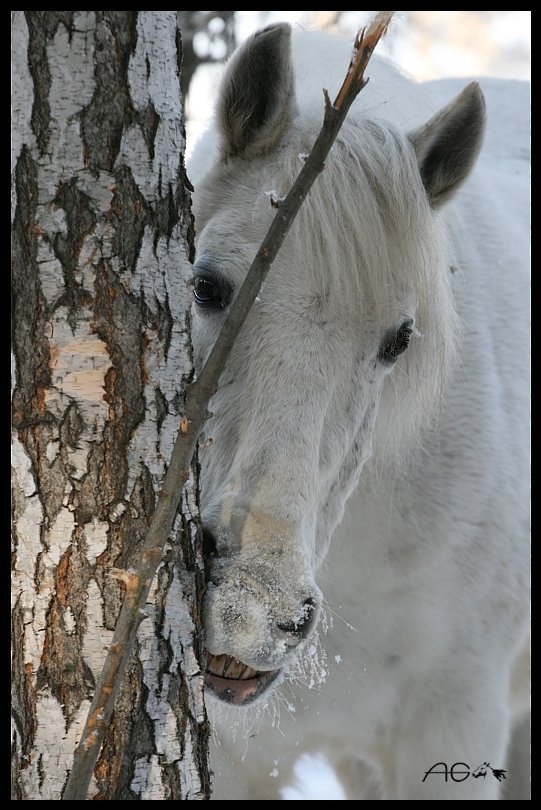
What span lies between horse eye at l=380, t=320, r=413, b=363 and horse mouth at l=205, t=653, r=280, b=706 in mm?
751

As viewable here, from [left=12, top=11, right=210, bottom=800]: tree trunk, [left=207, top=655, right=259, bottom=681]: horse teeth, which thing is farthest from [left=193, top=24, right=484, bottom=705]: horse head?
[left=12, top=11, right=210, bottom=800]: tree trunk

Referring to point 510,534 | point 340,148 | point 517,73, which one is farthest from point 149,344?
point 517,73

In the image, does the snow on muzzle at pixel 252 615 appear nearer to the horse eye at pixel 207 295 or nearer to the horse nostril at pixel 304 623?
the horse nostril at pixel 304 623

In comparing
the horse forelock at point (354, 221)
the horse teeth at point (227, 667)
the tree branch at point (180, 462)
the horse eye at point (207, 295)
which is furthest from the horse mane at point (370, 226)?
the horse teeth at point (227, 667)

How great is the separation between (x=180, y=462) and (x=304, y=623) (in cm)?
45

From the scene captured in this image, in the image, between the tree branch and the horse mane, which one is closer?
the tree branch

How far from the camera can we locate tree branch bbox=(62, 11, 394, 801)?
3.43 ft

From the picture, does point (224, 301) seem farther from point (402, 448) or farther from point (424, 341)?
point (402, 448)

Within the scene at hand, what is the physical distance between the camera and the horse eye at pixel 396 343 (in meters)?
1.85

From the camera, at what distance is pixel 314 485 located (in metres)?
1.55

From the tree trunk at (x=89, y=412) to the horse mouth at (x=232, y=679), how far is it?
19 centimetres

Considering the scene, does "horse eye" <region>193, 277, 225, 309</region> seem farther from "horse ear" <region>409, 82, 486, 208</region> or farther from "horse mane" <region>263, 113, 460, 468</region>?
"horse ear" <region>409, 82, 486, 208</region>

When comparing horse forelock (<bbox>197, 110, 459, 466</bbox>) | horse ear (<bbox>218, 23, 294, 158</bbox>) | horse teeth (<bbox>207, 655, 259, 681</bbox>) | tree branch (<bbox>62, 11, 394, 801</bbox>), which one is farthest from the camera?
horse ear (<bbox>218, 23, 294, 158</bbox>)

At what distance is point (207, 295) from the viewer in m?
1.74
